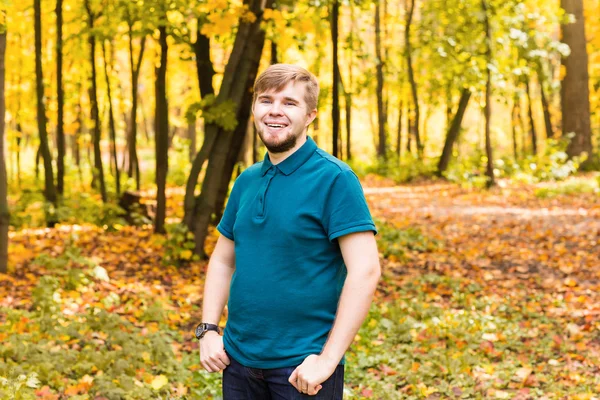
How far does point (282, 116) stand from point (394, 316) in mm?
5178

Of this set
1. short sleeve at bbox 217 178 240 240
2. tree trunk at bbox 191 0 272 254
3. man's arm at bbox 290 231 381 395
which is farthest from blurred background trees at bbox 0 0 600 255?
man's arm at bbox 290 231 381 395

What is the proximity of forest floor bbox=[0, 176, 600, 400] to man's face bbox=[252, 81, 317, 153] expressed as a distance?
2.48m

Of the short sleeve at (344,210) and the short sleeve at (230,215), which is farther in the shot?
the short sleeve at (230,215)

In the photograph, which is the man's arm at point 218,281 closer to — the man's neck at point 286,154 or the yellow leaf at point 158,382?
the man's neck at point 286,154

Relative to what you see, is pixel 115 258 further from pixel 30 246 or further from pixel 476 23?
pixel 476 23

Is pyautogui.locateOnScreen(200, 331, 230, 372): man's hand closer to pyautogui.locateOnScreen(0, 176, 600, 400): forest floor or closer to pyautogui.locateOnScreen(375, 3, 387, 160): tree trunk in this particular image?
pyautogui.locateOnScreen(0, 176, 600, 400): forest floor

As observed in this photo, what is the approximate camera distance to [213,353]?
8.34 feet

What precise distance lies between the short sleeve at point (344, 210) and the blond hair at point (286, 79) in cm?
31

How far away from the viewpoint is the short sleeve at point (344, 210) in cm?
227

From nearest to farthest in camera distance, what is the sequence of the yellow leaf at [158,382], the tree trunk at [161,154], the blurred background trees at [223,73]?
1. the yellow leaf at [158,382]
2. the blurred background trees at [223,73]
3. the tree trunk at [161,154]

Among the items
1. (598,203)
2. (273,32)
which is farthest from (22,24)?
(598,203)

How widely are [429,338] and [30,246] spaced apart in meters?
6.14

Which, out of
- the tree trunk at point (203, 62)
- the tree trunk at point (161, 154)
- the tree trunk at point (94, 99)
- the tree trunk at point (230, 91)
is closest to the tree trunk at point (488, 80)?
the tree trunk at point (203, 62)

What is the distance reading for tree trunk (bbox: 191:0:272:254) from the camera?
9.60 meters
